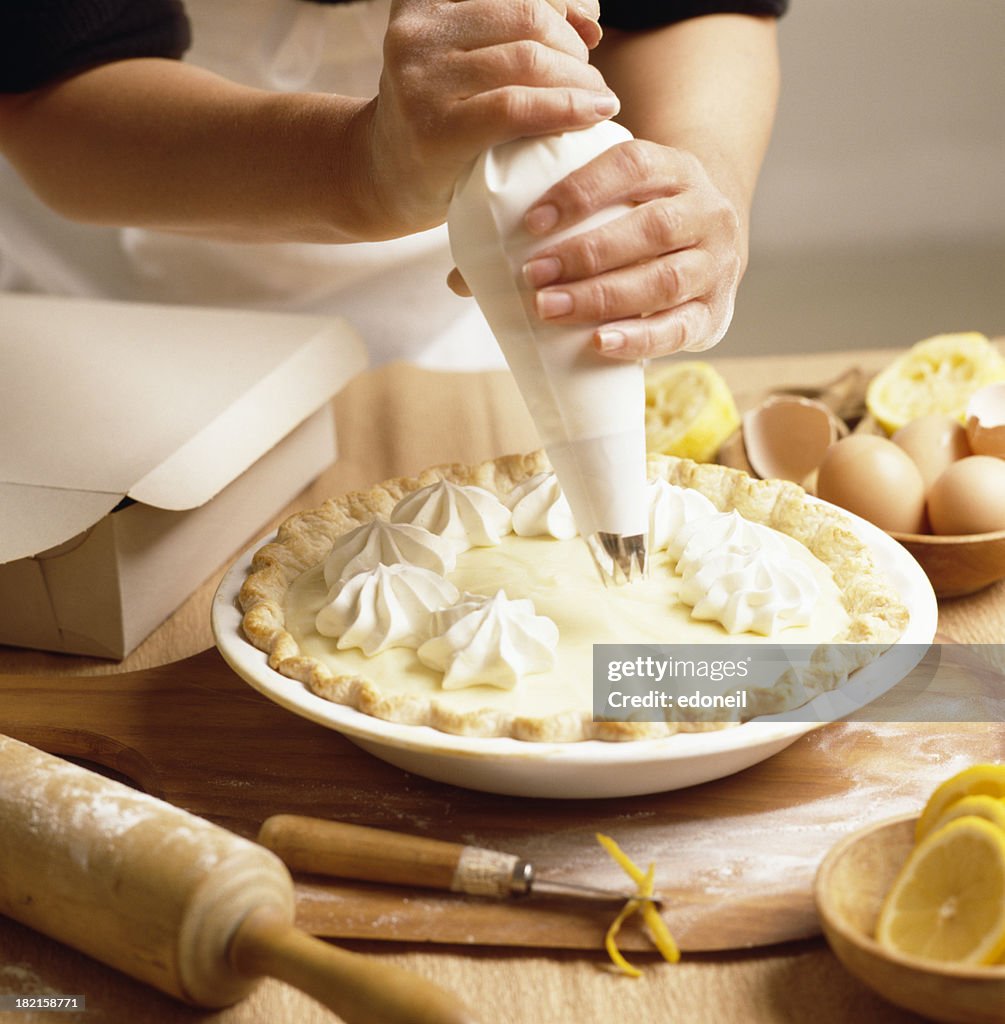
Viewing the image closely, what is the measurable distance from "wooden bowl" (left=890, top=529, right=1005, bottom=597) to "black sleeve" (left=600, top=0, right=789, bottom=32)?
37.7 inches

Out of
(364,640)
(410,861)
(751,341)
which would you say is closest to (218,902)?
(410,861)

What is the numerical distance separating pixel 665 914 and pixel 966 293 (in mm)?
4824

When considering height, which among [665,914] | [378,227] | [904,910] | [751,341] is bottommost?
[751,341]

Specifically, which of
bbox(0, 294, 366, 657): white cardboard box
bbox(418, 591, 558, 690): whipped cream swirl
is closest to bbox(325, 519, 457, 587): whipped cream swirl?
bbox(418, 591, 558, 690): whipped cream swirl

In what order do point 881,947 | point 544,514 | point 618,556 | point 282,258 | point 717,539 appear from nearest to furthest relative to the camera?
point 881,947 < point 618,556 < point 717,539 < point 544,514 < point 282,258

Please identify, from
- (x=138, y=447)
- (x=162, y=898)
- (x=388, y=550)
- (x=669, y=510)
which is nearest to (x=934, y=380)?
(x=669, y=510)

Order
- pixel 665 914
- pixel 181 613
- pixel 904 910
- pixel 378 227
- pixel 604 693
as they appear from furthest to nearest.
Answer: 1. pixel 181 613
2. pixel 378 227
3. pixel 604 693
4. pixel 665 914
5. pixel 904 910

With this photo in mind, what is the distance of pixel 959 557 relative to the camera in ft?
5.02

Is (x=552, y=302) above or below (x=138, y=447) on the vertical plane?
above

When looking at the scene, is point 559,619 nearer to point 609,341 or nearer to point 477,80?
point 609,341

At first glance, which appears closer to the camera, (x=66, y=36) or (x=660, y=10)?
(x=66, y=36)

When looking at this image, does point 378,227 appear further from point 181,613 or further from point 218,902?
point 218,902

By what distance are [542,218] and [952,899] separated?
0.65m

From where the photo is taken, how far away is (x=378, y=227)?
140 centimetres
